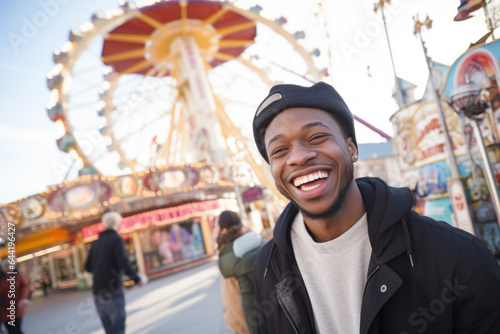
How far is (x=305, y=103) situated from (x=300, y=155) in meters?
0.23

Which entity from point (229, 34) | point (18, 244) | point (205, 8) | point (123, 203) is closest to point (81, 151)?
point (123, 203)

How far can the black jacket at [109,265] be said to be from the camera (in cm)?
405

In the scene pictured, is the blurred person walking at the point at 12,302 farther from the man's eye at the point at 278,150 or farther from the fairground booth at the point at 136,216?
the fairground booth at the point at 136,216

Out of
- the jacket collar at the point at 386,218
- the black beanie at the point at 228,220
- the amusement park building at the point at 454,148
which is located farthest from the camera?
the amusement park building at the point at 454,148

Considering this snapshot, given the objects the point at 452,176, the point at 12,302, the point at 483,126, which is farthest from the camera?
the point at 452,176

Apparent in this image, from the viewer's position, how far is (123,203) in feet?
49.0

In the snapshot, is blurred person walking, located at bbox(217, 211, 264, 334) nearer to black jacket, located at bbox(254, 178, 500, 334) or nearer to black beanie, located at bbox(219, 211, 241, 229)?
black beanie, located at bbox(219, 211, 241, 229)

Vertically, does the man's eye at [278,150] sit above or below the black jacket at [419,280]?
above

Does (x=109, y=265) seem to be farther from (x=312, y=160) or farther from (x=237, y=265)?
(x=312, y=160)

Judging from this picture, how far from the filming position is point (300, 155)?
1.42 m

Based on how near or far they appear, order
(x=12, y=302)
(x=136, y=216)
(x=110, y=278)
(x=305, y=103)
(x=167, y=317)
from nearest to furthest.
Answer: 1. (x=305, y=103)
2. (x=110, y=278)
3. (x=12, y=302)
4. (x=167, y=317)
5. (x=136, y=216)

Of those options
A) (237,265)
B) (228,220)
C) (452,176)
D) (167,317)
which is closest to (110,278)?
(228,220)

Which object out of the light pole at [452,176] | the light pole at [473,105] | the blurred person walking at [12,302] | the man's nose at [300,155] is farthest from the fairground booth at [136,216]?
the man's nose at [300,155]

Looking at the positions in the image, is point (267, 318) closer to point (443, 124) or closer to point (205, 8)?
point (443, 124)
